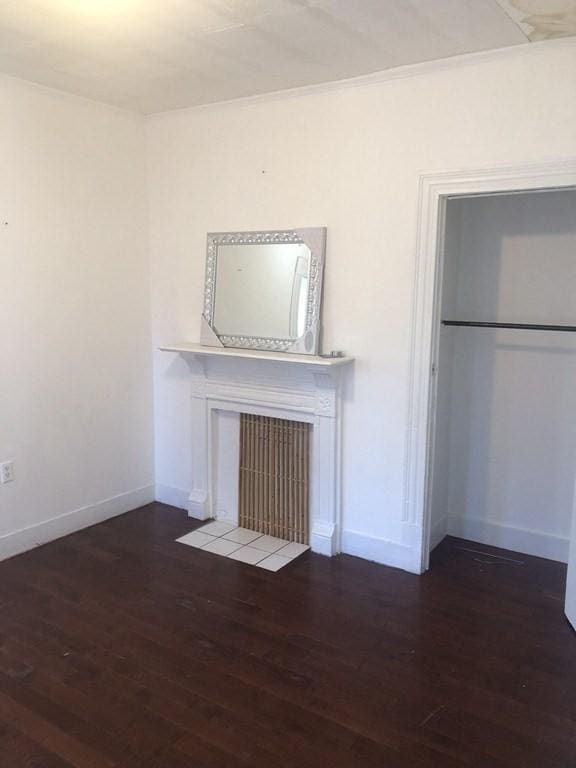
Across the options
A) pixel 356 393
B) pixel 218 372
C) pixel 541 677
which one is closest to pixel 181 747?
pixel 541 677

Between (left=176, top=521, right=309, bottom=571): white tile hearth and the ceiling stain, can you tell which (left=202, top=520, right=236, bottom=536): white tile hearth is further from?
the ceiling stain

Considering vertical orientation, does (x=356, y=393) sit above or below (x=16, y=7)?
below

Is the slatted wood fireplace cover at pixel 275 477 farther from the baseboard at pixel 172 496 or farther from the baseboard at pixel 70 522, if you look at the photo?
the baseboard at pixel 70 522

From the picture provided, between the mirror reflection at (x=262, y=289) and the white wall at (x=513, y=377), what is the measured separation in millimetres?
830

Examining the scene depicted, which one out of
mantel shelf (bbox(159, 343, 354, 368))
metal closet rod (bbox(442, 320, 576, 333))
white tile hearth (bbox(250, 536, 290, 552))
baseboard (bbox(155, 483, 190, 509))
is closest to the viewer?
metal closet rod (bbox(442, 320, 576, 333))

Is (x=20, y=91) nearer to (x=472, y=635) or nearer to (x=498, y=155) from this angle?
(x=498, y=155)

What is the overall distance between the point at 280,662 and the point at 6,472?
1825mm

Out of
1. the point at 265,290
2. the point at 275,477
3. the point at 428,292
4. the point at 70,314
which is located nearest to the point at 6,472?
the point at 70,314

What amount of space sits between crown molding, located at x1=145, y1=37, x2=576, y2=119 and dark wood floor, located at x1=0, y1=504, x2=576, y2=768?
247 centimetres

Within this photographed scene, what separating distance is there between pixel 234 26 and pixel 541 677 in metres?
2.80

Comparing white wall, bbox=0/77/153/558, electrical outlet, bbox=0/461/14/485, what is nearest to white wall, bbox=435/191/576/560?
white wall, bbox=0/77/153/558

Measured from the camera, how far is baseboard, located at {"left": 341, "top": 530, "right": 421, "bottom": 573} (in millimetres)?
3201

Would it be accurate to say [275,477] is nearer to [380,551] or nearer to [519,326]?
[380,551]

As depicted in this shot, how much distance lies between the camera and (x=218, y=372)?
147 inches
